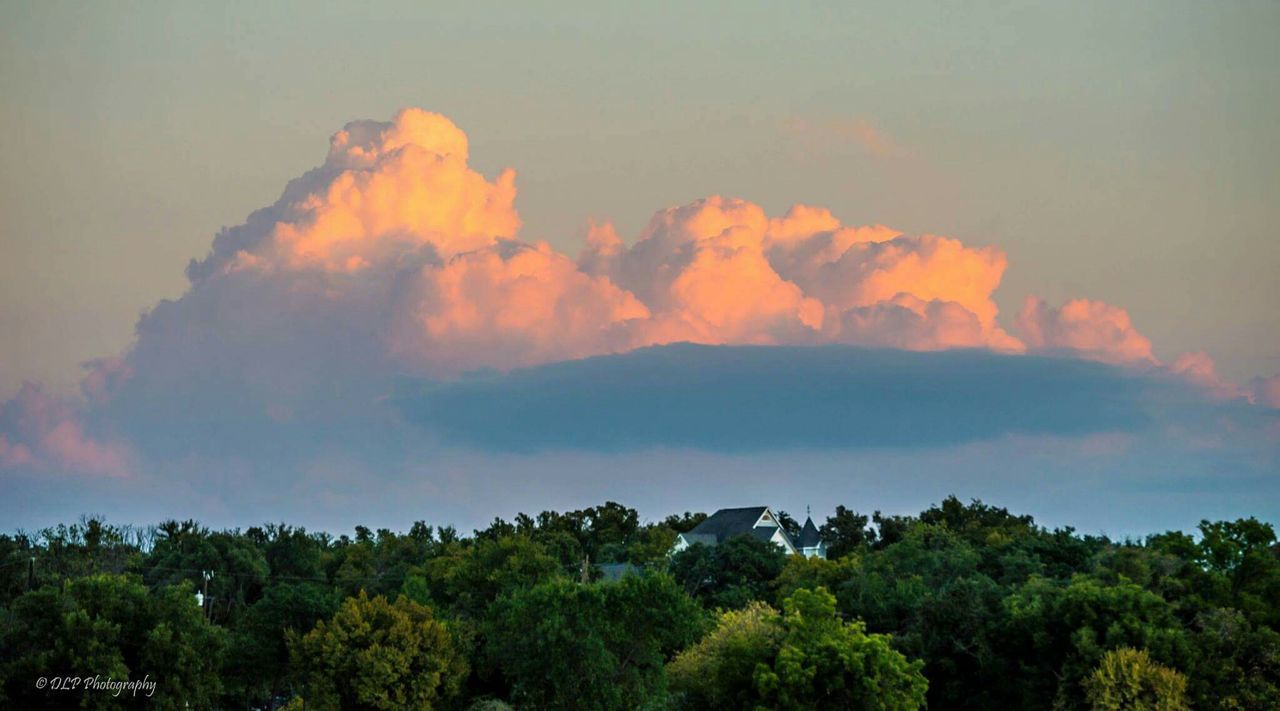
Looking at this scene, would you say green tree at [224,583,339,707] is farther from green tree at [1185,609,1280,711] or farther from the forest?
green tree at [1185,609,1280,711]

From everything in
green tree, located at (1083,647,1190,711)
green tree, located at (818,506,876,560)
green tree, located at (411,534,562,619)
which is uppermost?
green tree, located at (818,506,876,560)

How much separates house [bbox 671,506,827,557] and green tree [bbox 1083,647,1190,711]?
75738 millimetres

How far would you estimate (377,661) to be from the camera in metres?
55.8

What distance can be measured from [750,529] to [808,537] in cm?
889

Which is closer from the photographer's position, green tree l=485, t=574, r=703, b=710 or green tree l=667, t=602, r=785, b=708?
green tree l=667, t=602, r=785, b=708

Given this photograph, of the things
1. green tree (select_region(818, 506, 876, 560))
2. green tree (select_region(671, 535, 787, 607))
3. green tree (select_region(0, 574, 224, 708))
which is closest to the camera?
green tree (select_region(0, 574, 224, 708))

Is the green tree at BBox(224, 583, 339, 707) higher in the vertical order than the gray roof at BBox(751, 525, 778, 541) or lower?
lower

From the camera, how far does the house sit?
12688cm

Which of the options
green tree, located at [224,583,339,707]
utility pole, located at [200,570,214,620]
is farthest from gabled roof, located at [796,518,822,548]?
green tree, located at [224,583,339,707]

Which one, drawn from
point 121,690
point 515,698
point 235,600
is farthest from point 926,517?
point 121,690

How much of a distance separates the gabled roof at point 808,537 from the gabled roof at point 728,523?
4.72 meters

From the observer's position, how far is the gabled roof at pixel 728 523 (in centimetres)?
12850

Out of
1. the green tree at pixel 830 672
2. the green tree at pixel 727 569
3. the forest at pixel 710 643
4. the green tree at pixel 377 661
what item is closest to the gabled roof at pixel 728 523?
the green tree at pixel 727 569

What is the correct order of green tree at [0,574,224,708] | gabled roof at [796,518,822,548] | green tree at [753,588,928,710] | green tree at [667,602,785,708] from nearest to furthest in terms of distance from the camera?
green tree at [753,588,928,710]
green tree at [667,602,785,708]
green tree at [0,574,224,708]
gabled roof at [796,518,822,548]
